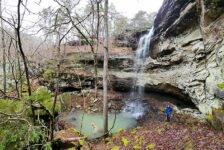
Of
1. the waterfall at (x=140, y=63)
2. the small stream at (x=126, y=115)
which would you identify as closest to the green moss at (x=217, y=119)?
the small stream at (x=126, y=115)

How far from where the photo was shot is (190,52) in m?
14.4

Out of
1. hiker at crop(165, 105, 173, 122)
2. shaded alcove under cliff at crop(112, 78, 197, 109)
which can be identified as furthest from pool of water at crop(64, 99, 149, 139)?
hiker at crop(165, 105, 173, 122)

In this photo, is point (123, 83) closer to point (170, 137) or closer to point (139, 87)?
point (139, 87)

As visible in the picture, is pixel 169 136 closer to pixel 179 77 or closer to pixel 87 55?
pixel 179 77

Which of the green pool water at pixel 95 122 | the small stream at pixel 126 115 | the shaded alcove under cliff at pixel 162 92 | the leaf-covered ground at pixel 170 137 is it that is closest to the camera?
the leaf-covered ground at pixel 170 137

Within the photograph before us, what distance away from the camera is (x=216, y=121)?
10.3 m

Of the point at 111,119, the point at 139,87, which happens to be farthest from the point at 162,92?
the point at 111,119

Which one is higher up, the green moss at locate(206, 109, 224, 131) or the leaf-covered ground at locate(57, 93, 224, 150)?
the green moss at locate(206, 109, 224, 131)

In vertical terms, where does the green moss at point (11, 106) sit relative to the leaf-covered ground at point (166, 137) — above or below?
above

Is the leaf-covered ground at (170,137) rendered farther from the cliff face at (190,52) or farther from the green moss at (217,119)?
the cliff face at (190,52)

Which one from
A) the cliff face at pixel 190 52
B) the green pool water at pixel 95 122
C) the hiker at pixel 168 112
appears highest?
the cliff face at pixel 190 52

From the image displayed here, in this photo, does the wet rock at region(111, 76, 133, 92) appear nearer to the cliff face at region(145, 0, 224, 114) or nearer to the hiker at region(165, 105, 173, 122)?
the cliff face at region(145, 0, 224, 114)

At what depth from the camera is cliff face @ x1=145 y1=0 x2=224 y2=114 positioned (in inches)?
463

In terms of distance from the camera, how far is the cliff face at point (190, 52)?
11.8 meters
